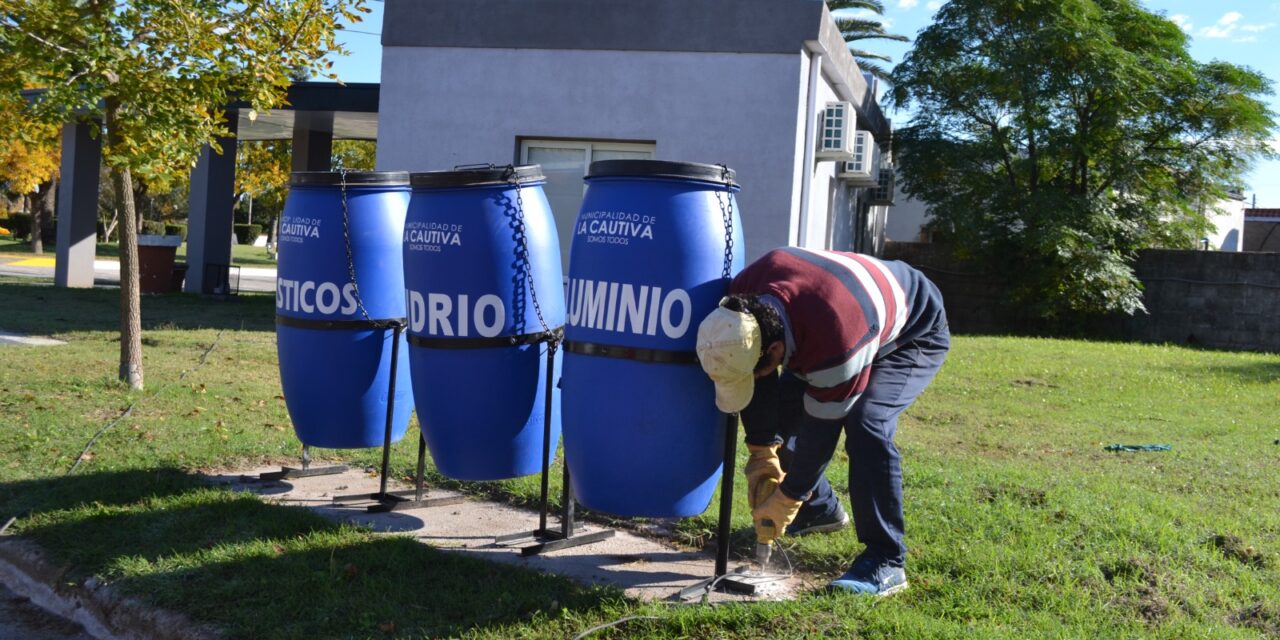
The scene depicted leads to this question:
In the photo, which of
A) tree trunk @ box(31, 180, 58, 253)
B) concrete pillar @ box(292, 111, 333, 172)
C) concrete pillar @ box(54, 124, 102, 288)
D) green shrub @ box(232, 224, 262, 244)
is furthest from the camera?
green shrub @ box(232, 224, 262, 244)

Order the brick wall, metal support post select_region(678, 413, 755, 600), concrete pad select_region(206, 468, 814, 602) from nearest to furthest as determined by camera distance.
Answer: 1. metal support post select_region(678, 413, 755, 600)
2. concrete pad select_region(206, 468, 814, 602)
3. the brick wall

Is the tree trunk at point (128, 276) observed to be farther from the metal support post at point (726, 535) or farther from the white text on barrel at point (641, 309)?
the metal support post at point (726, 535)

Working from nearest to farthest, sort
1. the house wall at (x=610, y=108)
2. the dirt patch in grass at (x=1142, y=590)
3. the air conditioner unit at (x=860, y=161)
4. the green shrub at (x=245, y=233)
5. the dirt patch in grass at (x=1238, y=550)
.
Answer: the dirt patch in grass at (x=1142, y=590) → the dirt patch in grass at (x=1238, y=550) → the house wall at (x=610, y=108) → the air conditioner unit at (x=860, y=161) → the green shrub at (x=245, y=233)

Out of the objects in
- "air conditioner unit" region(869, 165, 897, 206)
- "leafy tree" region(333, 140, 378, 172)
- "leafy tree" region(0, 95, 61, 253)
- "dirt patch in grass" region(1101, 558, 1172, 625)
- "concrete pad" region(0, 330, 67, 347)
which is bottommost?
"concrete pad" region(0, 330, 67, 347)

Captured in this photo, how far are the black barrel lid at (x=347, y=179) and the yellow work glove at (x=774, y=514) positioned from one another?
→ 2629 mm

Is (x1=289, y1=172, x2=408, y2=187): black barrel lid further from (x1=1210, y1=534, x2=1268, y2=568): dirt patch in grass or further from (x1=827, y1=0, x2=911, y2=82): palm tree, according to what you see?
(x1=827, y1=0, x2=911, y2=82): palm tree

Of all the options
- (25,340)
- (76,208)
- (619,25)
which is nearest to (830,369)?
(619,25)

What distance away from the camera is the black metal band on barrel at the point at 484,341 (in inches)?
190

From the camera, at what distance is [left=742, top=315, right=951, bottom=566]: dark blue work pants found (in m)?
4.16

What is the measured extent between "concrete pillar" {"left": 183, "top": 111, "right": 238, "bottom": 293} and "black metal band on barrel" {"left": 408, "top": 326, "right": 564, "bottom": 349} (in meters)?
15.9

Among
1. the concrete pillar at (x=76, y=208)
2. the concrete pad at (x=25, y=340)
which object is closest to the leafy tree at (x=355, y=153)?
the concrete pillar at (x=76, y=208)

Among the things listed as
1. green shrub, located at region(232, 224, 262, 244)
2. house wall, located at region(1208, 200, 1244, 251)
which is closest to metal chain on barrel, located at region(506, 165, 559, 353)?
house wall, located at region(1208, 200, 1244, 251)

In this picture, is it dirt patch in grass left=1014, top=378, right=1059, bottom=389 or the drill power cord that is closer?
the drill power cord

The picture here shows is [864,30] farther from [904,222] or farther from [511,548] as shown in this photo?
[511,548]
